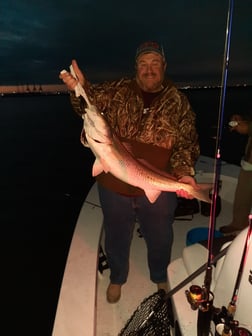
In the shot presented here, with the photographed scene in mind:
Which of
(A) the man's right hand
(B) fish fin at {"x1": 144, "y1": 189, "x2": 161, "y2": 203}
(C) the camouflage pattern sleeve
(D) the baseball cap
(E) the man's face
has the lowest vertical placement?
(B) fish fin at {"x1": 144, "y1": 189, "x2": 161, "y2": 203}

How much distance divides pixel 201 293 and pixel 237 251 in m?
0.37

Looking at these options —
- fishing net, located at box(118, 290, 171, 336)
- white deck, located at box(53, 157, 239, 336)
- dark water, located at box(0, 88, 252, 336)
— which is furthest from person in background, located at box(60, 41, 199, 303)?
dark water, located at box(0, 88, 252, 336)

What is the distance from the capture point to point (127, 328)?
2.79 metres

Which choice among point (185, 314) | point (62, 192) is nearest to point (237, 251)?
point (185, 314)

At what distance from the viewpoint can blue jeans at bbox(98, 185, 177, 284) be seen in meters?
3.32

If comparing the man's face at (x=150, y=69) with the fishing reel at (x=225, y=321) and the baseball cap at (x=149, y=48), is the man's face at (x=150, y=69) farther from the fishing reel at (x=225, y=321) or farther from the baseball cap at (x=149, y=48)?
the fishing reel at (x=225, y=321)

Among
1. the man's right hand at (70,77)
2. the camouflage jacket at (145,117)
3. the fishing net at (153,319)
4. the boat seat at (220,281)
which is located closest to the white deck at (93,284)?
the fishing net at (153,319)

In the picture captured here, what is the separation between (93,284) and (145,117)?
1.77 metres

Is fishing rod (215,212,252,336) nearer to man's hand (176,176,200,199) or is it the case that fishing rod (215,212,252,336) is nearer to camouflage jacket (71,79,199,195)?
man's hand (176,176,200,199)

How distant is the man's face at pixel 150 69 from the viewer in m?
3.05

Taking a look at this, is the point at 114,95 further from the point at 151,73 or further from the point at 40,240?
the point at 40,240

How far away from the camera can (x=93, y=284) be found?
3213mm

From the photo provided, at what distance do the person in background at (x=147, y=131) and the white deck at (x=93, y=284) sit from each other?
22.3 inches

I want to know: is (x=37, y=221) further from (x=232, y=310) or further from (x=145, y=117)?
(x=232, y=310)
